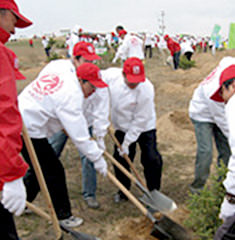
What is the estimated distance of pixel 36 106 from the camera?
2.60 m

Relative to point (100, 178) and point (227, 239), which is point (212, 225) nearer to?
point (227, 239)

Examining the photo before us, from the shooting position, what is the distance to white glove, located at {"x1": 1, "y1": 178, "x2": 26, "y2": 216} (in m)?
1.59

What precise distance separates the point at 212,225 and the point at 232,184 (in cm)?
69

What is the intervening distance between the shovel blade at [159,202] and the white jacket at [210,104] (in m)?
1.01

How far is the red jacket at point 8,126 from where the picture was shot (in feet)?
4.71

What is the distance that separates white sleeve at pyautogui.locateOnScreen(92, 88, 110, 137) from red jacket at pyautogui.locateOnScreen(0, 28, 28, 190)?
1.73 meters

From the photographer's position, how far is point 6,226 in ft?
5.61

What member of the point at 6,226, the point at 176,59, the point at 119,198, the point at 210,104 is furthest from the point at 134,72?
the point at 176,59

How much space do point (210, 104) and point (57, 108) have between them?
172 cm

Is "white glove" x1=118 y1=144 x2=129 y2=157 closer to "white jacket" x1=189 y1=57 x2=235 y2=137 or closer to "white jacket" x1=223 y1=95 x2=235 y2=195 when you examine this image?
"white jacket" x1=189 y1=57 x2=235 y2=137

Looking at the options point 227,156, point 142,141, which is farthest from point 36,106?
point 227,156

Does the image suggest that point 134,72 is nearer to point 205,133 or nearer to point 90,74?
point 90,74

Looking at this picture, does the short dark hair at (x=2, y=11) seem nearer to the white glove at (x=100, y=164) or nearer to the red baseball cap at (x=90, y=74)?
the red baseball cap at (x=90, y=74)

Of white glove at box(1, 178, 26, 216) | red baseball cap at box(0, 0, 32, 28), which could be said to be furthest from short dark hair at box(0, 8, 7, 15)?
white glove at box(1, 178, 26, 216)
